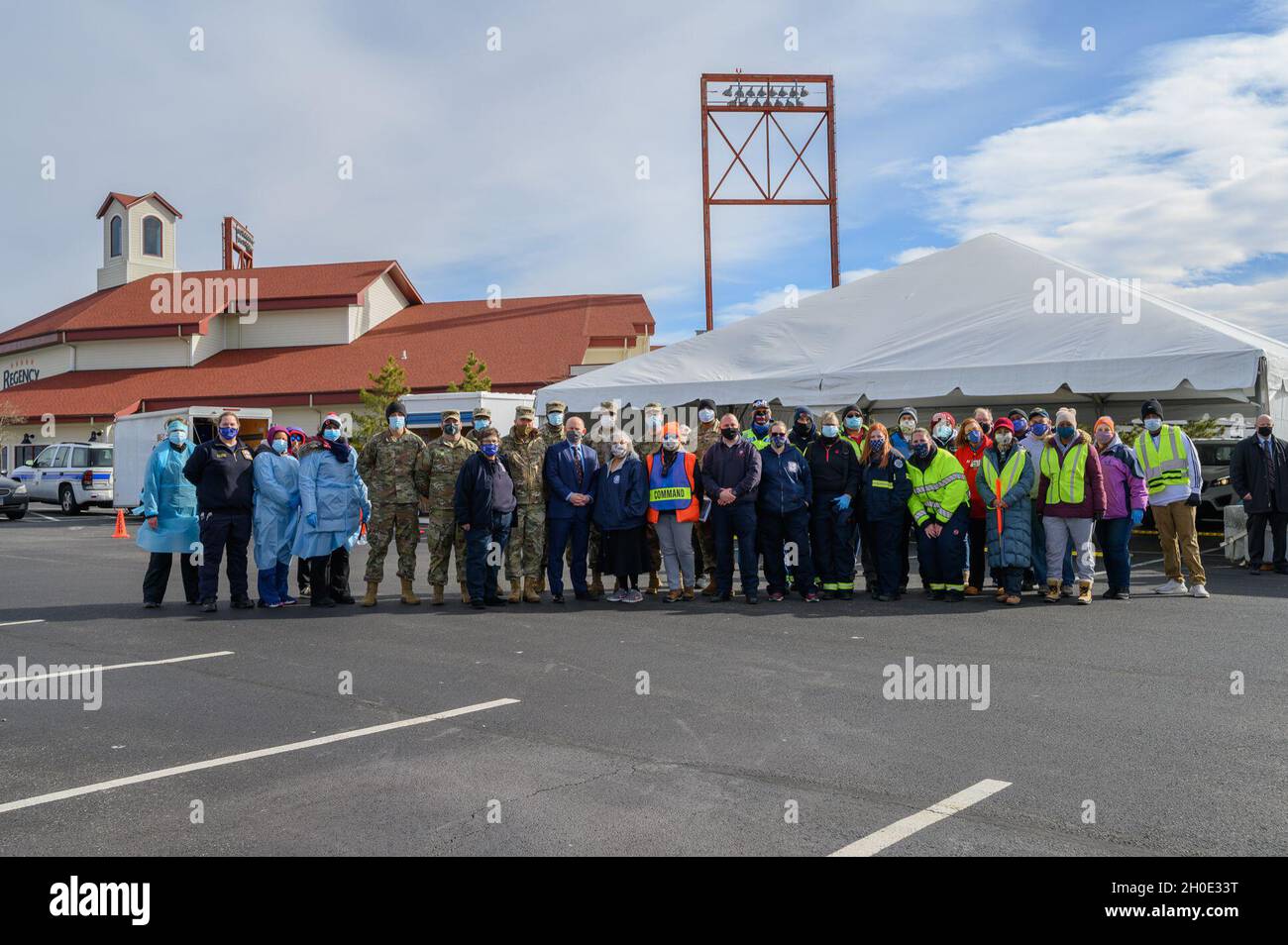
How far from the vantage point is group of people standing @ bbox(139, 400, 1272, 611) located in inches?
417

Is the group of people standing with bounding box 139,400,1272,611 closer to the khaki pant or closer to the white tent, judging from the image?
the khaki pant

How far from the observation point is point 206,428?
83.5 feet

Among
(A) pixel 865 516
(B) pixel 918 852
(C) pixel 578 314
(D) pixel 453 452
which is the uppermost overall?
(C) pixel 578 314

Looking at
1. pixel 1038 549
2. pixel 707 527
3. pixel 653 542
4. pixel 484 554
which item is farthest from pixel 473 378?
pixel 1038 549

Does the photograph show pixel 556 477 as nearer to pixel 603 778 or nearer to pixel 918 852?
pixel 603 778

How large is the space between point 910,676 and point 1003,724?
125 centimetres

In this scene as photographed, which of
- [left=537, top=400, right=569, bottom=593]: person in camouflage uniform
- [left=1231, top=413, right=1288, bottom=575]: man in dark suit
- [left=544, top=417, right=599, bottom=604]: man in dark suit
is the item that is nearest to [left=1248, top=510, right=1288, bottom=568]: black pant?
[left=1231, top=413, right=1288, bottom=575]: man in dark suit

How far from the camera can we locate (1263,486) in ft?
42.7

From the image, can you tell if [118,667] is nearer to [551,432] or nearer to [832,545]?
[551,432]

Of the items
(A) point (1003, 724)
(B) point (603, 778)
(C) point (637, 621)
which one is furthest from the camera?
(C) point (637, 621)

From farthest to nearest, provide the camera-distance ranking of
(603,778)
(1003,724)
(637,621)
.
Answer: (637,621)
(1003,724)
(603,778)

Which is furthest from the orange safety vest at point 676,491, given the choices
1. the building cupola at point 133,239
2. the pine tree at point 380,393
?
the building cupola at point 133,239

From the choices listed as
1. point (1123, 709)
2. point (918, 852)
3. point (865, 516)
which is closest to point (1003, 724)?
point (1123, 709)

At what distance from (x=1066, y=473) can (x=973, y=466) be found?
3.46ft
